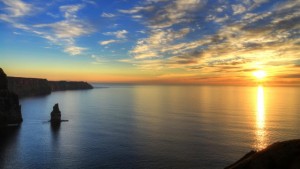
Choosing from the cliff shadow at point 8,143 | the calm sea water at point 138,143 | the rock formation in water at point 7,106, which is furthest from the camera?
the rock formation in water at point 7,106

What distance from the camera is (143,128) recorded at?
12381 cm

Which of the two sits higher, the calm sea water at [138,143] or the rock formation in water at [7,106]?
the rock formation in water at [7,106]

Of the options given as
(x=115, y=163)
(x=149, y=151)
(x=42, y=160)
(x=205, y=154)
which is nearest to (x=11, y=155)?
(x=42, y=160)

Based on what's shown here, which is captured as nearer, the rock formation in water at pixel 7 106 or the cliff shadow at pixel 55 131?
the cliff shadow at pixel 55 131

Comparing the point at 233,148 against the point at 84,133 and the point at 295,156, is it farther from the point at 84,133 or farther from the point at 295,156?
the point at 295,156

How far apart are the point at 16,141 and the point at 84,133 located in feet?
87.3

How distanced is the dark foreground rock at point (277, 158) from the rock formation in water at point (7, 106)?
12782cm

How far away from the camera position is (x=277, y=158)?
20688 millimetres

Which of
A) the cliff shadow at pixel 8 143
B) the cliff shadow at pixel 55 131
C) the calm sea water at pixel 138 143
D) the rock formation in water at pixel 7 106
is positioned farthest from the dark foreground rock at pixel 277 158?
the rock formation in water at pixel 7 106

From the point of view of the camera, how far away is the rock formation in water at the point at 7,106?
124 meters

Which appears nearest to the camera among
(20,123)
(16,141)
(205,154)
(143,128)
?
(205,154)

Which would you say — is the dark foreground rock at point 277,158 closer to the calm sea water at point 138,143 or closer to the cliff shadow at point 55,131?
the calm sea water at point 138,143

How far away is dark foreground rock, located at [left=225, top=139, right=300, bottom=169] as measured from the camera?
20.1 meters

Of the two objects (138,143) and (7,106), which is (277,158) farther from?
(7,106)
